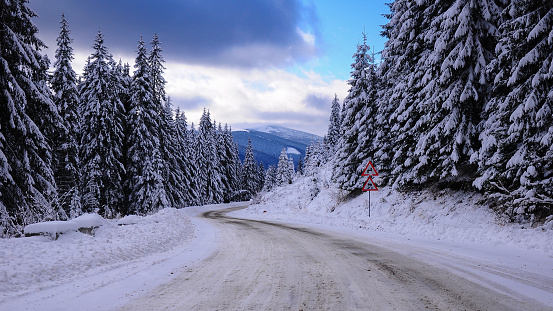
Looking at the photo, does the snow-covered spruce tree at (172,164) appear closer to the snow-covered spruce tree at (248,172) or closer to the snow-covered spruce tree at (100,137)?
the snow-covered spruce tree at (100,137)

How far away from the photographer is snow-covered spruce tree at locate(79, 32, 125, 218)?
25234 mm

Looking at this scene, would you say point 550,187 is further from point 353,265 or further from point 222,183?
point 222,183

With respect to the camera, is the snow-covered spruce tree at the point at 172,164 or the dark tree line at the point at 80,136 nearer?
the dark tree line at the point at 80,136

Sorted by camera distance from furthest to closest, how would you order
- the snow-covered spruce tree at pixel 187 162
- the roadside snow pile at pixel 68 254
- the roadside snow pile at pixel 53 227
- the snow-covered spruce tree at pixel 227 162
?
the snow-covered spruce tree at pixel 227 162, the snow-covered spruce tree at pixel 187 162, the roadside snow pile at pixel 53 227, the roadside snow pile at pixel 68 254

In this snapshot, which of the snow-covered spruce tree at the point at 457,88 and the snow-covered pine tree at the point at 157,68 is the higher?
the snow-covered pine tree at the point at 157,68

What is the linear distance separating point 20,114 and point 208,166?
38.2m

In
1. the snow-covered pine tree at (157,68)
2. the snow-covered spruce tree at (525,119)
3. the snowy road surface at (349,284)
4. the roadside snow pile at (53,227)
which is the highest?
the snow-covered pine tree at (157,68)

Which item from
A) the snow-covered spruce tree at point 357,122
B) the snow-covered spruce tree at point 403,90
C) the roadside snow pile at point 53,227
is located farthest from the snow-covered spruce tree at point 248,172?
the roadside snow pile at point 53,227

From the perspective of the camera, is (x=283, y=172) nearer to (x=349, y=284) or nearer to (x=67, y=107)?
(x=67, y=107)

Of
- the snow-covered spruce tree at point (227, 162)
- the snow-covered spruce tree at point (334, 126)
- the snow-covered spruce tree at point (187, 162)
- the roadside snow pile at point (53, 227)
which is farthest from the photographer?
the snow-covered spruce tree at point (334, 126)

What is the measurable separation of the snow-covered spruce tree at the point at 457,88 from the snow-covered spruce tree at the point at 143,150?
A: 2283cm

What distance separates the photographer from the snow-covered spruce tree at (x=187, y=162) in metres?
41.0

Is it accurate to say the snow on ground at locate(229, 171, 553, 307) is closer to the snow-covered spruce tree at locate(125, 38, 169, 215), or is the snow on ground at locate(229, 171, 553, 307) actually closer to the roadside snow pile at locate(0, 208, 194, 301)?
the roadside snow pile at locate(0, 208, 194, 301)

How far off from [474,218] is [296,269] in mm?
8995
